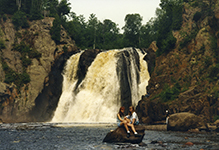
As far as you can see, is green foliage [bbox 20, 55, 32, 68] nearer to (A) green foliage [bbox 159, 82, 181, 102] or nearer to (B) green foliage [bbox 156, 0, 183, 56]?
(B) green foliage [bbox 156, 0, 183, 56]

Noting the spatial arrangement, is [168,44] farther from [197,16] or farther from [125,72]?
[125,72]

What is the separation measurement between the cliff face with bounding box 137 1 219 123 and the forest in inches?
122

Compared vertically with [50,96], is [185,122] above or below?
above

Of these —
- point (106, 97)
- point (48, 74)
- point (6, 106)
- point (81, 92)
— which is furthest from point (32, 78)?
point (106, 97)

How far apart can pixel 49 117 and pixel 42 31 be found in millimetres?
26134

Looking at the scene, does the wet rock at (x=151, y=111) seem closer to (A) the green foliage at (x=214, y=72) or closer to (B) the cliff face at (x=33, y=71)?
(A) the green foliage at (x=214, y=72)

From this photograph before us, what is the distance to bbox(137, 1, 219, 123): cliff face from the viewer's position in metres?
39.0

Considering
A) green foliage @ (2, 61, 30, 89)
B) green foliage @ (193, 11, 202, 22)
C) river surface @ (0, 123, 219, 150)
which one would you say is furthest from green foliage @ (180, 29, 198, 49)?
green foliage @ (2, 61, 30, 89)

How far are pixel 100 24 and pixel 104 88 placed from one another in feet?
199

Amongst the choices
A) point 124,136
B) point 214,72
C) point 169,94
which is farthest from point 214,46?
point 124,136

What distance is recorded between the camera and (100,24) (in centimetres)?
10700

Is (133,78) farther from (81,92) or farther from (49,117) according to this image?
(49,117)

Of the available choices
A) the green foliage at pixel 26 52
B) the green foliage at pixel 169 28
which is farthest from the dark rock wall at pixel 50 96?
the green foliage at pixel 169 28

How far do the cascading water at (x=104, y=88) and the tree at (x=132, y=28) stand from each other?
33.2 metres
